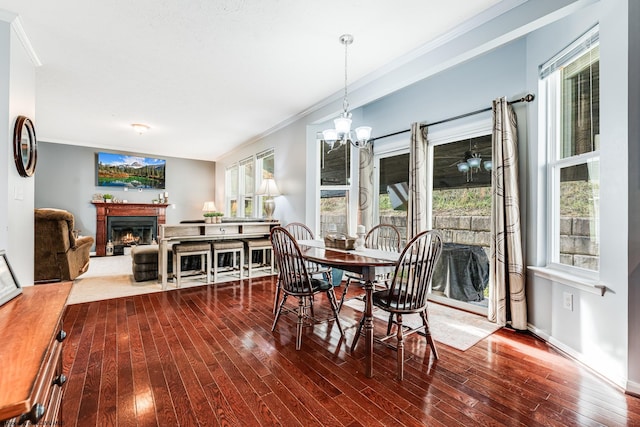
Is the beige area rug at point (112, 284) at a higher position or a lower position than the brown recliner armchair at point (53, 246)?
lower

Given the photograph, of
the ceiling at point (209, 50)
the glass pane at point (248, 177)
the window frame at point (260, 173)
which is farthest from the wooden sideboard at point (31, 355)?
the glass pane at point (248, 177)

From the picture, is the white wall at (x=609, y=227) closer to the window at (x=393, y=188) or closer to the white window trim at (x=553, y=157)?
the white window trim at (x=553, y=157)

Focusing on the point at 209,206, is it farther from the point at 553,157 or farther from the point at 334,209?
the point at 553,157

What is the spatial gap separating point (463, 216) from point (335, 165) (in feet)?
6.96

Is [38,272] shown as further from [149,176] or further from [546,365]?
[546,365]

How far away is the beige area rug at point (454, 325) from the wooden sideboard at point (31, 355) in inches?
102

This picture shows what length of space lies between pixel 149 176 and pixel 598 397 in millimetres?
9003

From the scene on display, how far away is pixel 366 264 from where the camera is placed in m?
2.10

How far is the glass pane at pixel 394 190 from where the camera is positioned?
4.12 m

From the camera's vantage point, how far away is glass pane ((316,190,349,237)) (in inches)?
186

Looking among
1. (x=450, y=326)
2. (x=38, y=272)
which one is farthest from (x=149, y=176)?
(x=450, y=326)

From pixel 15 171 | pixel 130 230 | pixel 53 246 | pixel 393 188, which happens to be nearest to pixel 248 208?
pixel 130 230

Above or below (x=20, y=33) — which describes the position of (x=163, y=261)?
below

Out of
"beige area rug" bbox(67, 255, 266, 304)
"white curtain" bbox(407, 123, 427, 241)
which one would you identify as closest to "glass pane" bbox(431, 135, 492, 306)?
"white curtain" bbox(407, 123, 427, 241)
